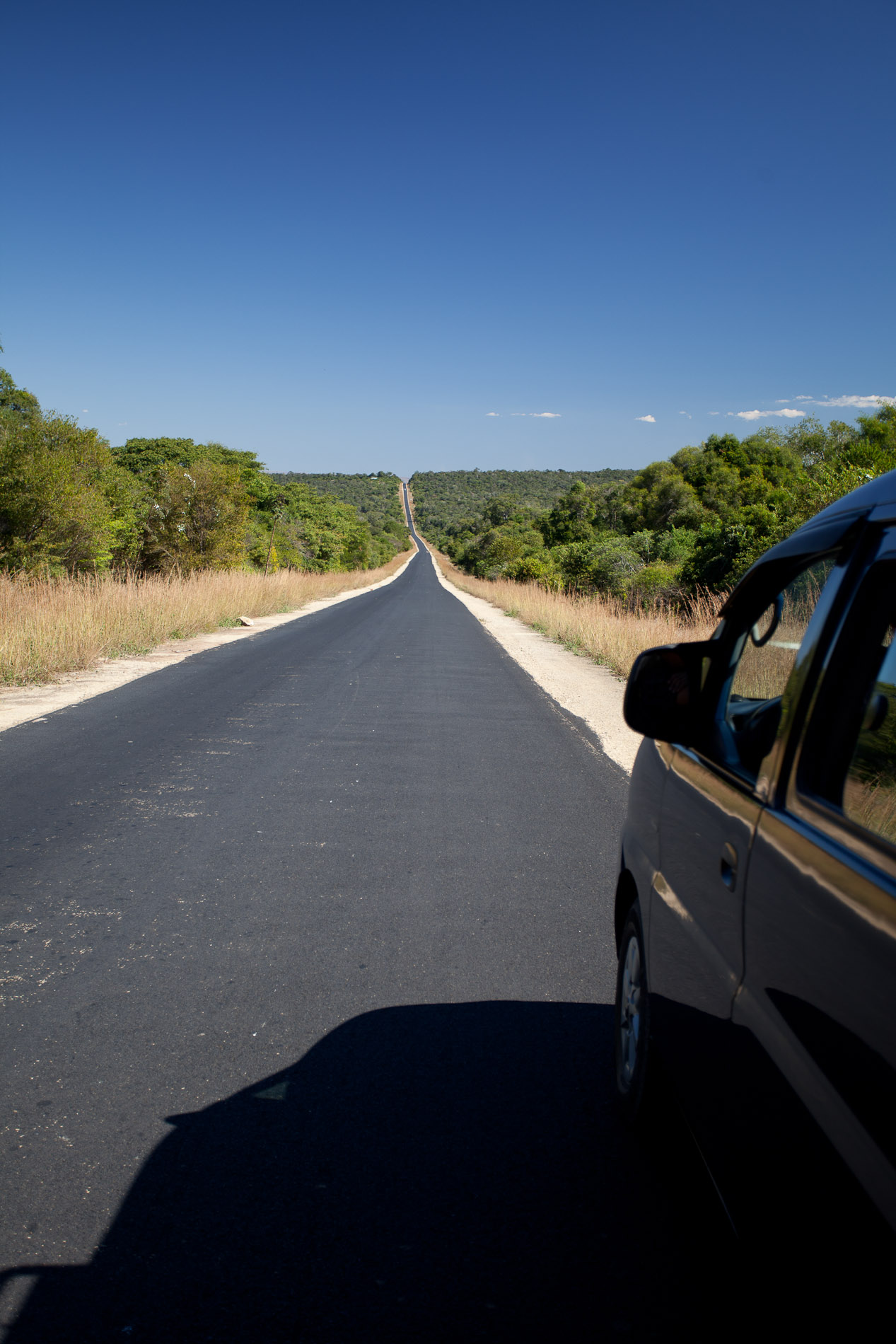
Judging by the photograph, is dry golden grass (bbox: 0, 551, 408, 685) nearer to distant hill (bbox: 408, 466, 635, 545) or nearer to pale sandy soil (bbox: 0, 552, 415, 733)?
pale sandy soil (bbox: 0, 552, 415, 733)

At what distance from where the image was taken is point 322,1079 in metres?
2.89

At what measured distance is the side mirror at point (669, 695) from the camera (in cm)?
224

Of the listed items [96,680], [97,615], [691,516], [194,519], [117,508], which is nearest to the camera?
A: [96,680]

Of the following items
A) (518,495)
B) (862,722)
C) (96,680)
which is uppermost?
(518,495)

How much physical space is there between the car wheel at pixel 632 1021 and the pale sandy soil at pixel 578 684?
472cm

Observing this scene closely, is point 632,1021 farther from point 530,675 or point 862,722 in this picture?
point 530,675

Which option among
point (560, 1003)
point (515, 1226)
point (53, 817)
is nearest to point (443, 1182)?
point (515, 1226)

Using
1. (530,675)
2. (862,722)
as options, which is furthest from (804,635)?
(530,675)

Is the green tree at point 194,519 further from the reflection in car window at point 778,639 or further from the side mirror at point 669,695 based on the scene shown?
the reflection in car window at point 778,639

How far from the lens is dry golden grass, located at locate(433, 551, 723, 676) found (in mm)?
14711

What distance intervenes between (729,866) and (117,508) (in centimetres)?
2684

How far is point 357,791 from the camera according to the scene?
21.7ft

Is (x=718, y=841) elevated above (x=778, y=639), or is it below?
below

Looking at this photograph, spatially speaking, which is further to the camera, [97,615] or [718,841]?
[97,615]
